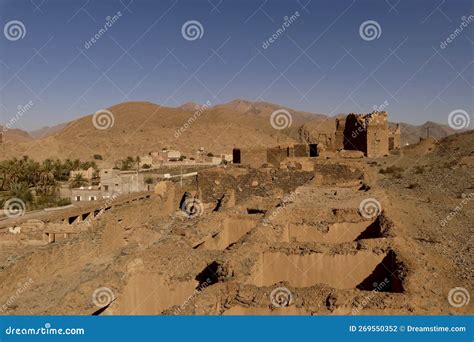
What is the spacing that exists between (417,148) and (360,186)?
23.2 m

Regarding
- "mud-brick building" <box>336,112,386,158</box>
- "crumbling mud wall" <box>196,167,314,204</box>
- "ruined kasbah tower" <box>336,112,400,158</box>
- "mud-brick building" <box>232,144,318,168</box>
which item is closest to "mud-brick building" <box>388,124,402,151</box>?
"ruined kasbah tower" <box>336,112,400,158</box>

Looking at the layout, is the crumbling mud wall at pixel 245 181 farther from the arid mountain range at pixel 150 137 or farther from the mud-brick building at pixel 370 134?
the arid mountain range at pixel 150 137

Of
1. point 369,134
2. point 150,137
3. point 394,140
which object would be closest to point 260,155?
point 369,134

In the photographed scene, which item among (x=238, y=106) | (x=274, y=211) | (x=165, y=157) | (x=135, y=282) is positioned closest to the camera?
(x=135, y=282)

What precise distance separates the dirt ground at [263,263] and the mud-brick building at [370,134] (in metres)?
17.0

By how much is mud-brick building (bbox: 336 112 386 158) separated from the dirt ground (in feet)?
55.7

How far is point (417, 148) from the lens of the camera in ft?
129

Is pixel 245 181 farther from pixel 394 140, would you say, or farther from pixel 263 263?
pixel 394 140

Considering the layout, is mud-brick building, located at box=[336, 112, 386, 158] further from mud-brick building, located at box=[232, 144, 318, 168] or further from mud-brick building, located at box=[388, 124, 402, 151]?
mud-brick building, located at box=[232, 144, 318, 168]

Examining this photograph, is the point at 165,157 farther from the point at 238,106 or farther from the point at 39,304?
the point at 238,106

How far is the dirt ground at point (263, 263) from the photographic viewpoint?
6.61 metres

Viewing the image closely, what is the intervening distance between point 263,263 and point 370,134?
27.3 m

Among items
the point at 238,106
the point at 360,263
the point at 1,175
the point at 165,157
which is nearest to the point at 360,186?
the point at 360,263

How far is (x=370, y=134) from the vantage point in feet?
112
